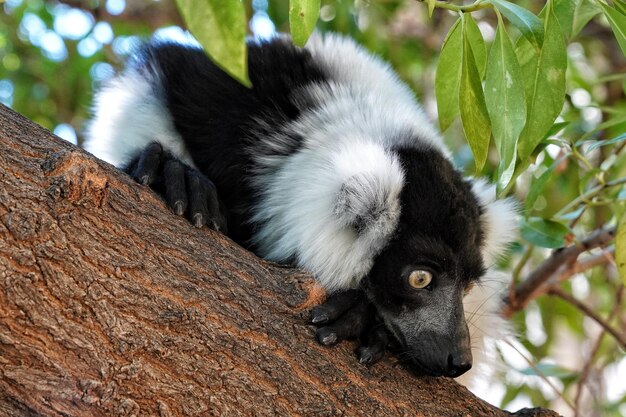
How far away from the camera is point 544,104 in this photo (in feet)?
8.02

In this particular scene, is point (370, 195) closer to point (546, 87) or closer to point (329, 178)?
point (329, 178)

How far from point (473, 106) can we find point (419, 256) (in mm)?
1030

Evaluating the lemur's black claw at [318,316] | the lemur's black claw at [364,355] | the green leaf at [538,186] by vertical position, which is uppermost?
the lemur's black claw at [318,316]

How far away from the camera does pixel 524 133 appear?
2.53 meters

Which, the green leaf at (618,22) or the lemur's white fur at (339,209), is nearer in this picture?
the green leaf at (618,22)

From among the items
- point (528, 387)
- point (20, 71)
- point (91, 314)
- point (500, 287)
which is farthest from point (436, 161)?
point (20, 71)

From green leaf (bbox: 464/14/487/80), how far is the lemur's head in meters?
0.79

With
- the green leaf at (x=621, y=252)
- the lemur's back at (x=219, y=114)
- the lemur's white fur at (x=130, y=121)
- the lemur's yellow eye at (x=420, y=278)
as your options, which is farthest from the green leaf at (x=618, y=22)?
the lemur's white fur at (x=130, y=121)

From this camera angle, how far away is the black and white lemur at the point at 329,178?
3.28m

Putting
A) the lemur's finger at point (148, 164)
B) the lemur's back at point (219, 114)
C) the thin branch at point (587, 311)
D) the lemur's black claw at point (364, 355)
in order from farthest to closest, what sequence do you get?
1. the thin branch at point (587, 311)
2. the lemur's back at point (219, 114)
3. the lemur's finger at point (148, 164)
4. the lemur's black claw at point (364, 355)

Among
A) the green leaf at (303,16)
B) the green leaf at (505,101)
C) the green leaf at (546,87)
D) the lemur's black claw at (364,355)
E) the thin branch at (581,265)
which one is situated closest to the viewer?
the green leaf at (303,16)

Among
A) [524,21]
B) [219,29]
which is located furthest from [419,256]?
[219,29]

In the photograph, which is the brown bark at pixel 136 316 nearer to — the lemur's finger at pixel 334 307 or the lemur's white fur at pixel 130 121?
the lemur's finger at pixel 334 307

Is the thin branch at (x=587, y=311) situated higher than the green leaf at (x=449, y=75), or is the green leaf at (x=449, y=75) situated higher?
the green leaf at (x=449, y=75)
